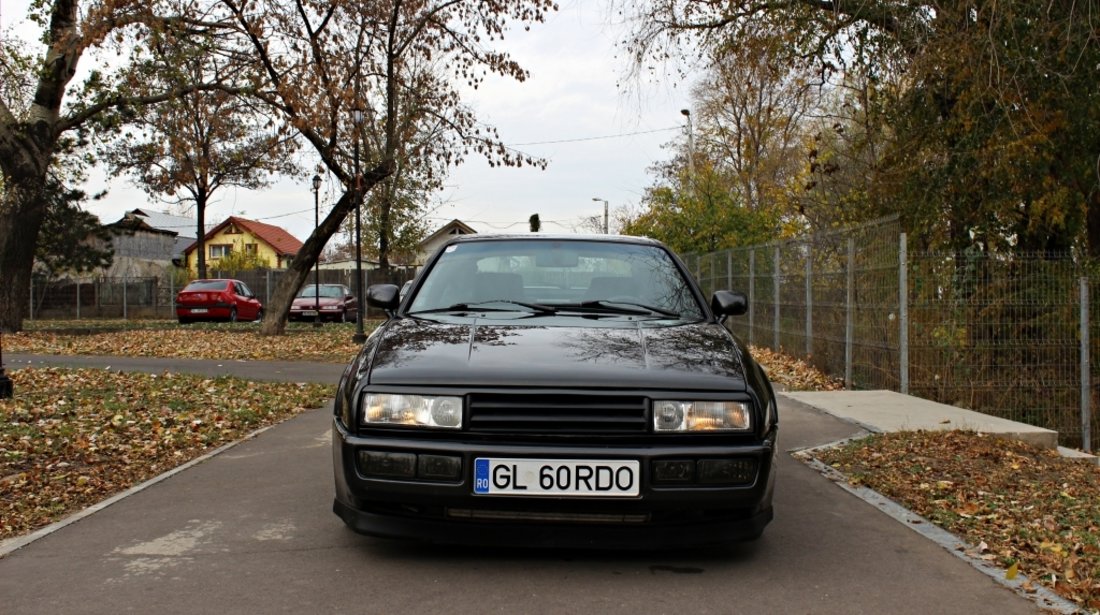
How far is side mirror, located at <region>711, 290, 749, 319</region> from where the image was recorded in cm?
544

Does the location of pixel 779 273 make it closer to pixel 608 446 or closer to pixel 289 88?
pixel 289 88

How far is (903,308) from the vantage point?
1020 centimetres

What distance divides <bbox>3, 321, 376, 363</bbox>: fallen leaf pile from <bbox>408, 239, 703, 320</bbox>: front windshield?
38.7 feet

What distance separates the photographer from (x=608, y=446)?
3.88 meters

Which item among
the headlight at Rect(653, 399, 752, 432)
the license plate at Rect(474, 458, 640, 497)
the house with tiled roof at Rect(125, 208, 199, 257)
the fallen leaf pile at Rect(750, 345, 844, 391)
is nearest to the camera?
the license plate at Rect(474, 458, 640, 497)

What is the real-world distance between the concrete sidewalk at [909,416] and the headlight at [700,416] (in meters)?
4.44

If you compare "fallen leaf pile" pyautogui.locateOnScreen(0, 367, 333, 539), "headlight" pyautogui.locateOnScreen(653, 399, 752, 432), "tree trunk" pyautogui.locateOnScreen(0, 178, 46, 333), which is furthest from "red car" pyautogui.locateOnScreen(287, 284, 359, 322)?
"headlight" pyautogui.locateOnScreen(653, 399, 752, 432)

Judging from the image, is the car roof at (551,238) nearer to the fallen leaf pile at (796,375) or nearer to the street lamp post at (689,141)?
the fallen leaf pile at (796,375)

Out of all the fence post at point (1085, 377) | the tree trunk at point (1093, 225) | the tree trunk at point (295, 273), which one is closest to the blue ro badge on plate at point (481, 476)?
the fence post at point (1085, 377)

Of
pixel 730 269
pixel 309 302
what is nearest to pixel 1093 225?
pixel 730 269

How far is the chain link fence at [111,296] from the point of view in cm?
3906

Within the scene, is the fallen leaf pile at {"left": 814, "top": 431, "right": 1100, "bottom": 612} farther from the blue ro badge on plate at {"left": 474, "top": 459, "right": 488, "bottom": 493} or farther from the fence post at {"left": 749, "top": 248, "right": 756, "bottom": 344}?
the fence post at {"left": 749, "top": 248, "right": 756, "bottom": 344}

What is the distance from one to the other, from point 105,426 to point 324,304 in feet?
90.3

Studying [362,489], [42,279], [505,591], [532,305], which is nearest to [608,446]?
[505,591]
